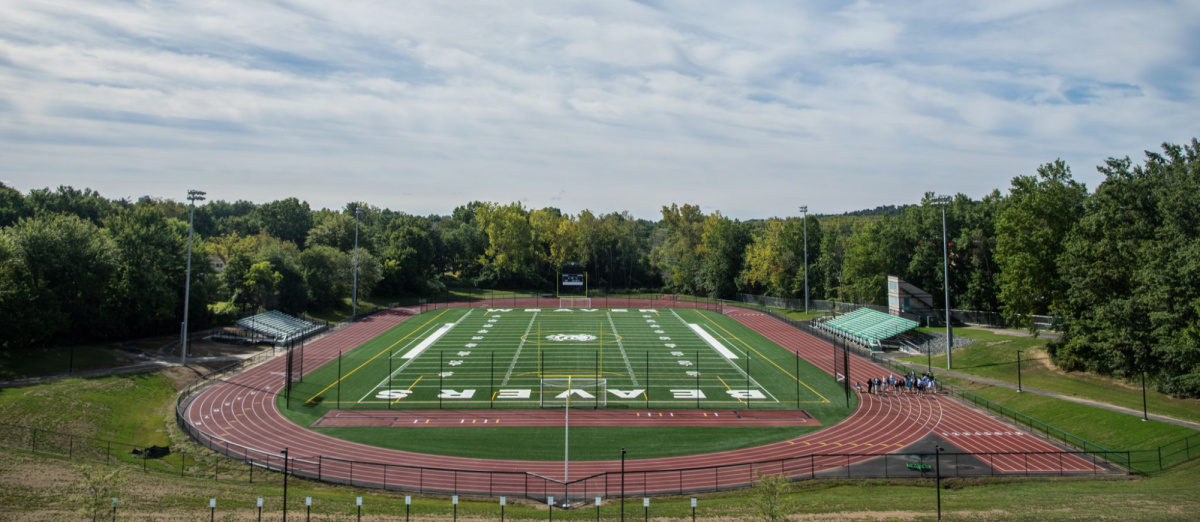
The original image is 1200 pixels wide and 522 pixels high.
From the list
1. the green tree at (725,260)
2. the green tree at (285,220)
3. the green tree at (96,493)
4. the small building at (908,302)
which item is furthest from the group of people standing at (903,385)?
the green tree at (285,220)

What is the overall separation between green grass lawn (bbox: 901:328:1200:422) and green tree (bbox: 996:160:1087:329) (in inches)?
88.6

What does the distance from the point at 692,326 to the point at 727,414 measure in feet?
104

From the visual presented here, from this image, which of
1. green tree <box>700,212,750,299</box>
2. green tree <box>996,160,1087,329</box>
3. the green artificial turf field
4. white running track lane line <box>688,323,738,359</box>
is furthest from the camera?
green tree <box>700,212,750,299</box>

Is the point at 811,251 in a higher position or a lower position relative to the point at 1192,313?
higher

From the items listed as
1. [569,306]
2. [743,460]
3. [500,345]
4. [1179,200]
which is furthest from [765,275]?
[743,460]

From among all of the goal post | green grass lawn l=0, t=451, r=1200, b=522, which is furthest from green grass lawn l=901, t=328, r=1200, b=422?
the goal post

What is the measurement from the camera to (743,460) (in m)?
26.9

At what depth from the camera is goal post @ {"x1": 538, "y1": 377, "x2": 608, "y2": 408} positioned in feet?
114

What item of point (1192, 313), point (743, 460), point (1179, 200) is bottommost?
point (743, 460)

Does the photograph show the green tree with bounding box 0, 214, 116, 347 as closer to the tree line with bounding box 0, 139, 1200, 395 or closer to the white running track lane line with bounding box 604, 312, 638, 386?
the tree line with bounding box 0, 139, 1200, 395

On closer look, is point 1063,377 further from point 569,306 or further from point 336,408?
point 569,306

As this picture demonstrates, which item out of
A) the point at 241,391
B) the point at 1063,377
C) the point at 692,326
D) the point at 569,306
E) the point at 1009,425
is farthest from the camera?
the point at 569,306

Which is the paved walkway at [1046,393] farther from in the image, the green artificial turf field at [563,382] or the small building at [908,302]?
the small building at [908,302]

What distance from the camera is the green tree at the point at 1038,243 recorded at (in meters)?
46.1
